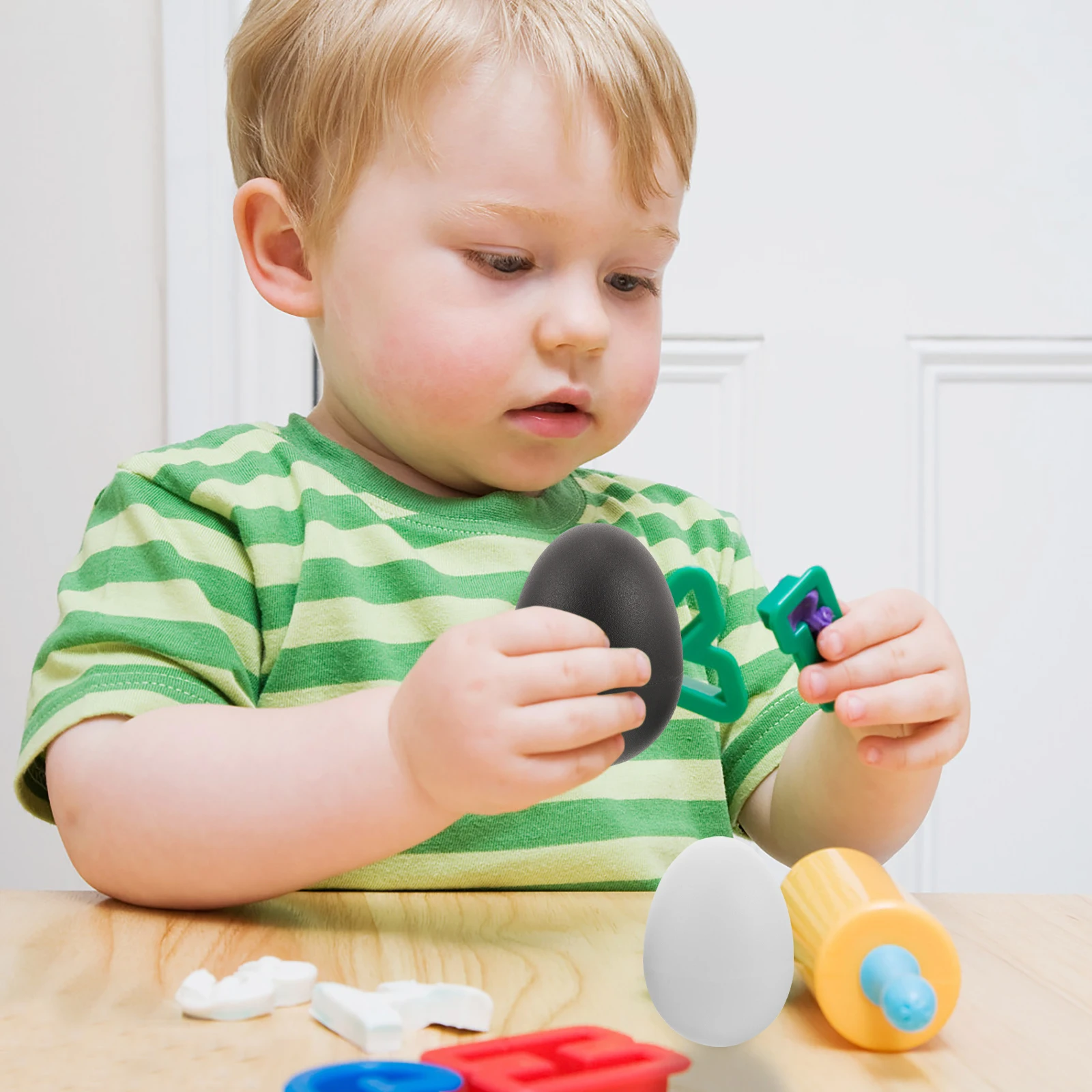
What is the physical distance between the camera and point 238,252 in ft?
3.98

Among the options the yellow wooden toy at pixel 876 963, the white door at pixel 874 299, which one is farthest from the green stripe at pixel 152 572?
the white door at pixel 874 299

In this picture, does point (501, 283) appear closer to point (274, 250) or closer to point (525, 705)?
point (274, 250)

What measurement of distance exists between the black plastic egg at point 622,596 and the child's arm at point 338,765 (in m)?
0.01

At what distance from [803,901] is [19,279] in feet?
3.40

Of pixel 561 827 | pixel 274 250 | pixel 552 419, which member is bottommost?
pixel 561 827

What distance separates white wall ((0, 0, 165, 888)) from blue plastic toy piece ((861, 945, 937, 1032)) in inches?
38.5

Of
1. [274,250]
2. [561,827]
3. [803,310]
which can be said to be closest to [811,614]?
[561,827]

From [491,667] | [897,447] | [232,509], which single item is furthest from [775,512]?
[491,667]

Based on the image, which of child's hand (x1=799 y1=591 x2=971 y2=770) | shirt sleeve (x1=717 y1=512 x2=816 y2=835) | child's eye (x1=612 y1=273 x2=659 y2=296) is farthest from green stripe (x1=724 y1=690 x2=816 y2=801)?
child's eye (x1=612 y1=273 x2=659 y2=296)

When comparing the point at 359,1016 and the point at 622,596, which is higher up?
the point at 622,596

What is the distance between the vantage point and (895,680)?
57 centimetres

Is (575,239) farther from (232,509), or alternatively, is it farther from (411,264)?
(232,509)

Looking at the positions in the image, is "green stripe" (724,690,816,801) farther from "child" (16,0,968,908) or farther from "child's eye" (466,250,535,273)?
"child's eye" (466,250,535,273)

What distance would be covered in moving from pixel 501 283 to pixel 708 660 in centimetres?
26
